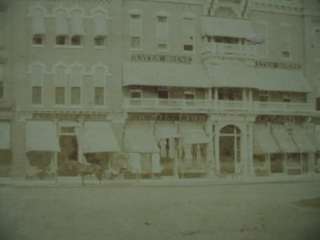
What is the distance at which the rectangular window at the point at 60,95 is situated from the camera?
21.6 feet

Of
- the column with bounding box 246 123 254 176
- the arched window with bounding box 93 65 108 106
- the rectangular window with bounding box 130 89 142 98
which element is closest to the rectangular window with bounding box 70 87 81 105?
the arched window with bounding box 93 65 108 106

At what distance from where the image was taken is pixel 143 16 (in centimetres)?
692

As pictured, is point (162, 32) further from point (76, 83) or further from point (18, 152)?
point (18, 152)

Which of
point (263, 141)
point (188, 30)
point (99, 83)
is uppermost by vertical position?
point (188, 30)

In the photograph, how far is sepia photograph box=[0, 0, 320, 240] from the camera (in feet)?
20.6

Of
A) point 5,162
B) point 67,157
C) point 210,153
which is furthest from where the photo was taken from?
point 210,153

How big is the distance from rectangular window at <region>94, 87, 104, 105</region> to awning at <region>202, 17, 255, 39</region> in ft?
5.36

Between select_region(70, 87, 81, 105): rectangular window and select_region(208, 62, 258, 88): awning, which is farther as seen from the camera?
select_region(208, 62, 258, 88): awning

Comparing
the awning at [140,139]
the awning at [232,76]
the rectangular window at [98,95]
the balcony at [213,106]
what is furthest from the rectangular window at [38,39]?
the awning at [232,76]

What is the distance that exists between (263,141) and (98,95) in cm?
236

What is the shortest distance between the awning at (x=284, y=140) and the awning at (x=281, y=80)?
0.57 m

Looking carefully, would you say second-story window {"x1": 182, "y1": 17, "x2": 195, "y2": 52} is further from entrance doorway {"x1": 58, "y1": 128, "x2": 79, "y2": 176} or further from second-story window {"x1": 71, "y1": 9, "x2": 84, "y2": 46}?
entrance doorway {"x1": 58, "y1": 128, "x2": 79, "y2": 176}

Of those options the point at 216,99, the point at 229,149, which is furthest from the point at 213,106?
the point at 229,149

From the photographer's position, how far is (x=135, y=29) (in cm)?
680
